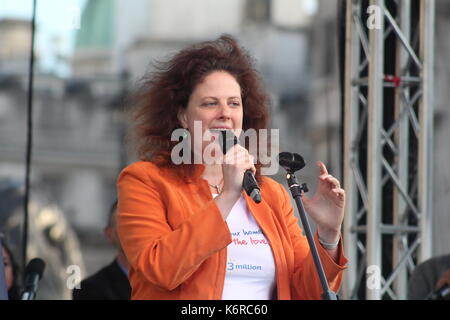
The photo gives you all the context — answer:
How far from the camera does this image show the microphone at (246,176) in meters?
2.08

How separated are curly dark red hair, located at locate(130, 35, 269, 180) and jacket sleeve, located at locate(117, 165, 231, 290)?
14cm

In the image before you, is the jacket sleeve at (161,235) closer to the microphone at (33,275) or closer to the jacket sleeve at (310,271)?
the jacket sleeve at (310,271)

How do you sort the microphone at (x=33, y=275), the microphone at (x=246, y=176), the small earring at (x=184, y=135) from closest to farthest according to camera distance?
1. the microphone at (x=246, y=176)
2. the small earring at (x=184, y=135)
3. the microphone at (x=33, y=275)

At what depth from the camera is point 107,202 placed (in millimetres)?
16375

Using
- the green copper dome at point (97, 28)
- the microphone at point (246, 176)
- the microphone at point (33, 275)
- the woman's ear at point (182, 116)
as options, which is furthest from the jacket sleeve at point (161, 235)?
the green copper dome at point (97, 28)

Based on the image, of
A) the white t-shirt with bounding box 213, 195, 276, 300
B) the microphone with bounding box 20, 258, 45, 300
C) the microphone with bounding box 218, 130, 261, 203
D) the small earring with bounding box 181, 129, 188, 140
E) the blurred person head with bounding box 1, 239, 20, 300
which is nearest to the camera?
the microphone with bounding box 218, 130, 261, 203

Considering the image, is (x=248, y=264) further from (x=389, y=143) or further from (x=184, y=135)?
(x=389, y=143)

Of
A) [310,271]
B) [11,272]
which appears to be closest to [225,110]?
[310,271]

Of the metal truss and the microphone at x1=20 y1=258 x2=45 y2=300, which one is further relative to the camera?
the metal truss

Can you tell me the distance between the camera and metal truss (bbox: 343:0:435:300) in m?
4.06

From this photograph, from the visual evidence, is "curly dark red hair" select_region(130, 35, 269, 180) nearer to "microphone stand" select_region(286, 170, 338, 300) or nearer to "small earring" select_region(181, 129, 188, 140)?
"small earring" select_region(181, 129, 188, 140)

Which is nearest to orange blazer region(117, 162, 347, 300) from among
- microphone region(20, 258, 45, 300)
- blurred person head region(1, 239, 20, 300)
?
microphone region(20, 258, 45, 300)

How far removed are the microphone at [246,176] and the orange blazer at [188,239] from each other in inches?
4.1

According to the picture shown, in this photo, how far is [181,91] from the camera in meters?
2.43
